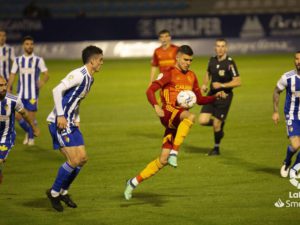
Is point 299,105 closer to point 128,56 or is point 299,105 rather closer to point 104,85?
point 104,85

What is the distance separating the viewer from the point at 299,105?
11336mm

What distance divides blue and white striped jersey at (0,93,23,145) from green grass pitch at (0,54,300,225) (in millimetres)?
940

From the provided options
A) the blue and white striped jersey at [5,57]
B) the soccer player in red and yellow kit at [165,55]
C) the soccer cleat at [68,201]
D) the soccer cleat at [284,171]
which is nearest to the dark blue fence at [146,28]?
the blue and white striped jersey at [5,57]

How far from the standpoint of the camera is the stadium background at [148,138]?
966cm

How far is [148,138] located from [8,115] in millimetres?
6398

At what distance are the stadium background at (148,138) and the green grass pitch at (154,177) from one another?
0.02 metres

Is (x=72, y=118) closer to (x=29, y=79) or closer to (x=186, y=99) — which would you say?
(x=186, y=99)

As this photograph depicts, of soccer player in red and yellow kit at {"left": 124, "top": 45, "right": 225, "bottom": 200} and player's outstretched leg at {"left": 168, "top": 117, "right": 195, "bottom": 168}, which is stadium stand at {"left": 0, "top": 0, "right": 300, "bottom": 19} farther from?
player's outstretched leg at {"left": 168, "top": 117, "right": 195, "bottom": 168}

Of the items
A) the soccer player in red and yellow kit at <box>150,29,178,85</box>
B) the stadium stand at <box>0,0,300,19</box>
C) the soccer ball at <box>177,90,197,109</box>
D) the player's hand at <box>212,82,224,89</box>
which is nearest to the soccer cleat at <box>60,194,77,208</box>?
the soccer ball at <box>177,90,197,109</box>

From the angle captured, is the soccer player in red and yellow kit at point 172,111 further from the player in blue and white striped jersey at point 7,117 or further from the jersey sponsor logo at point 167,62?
the jersey sponsor logo at point 167,62

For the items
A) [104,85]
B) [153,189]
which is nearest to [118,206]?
[153,189]

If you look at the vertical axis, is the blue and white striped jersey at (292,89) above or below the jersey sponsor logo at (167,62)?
above

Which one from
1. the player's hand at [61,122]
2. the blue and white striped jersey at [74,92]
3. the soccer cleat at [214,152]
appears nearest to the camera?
the player's hand at [61,122]

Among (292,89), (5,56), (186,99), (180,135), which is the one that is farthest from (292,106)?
(5,56)
